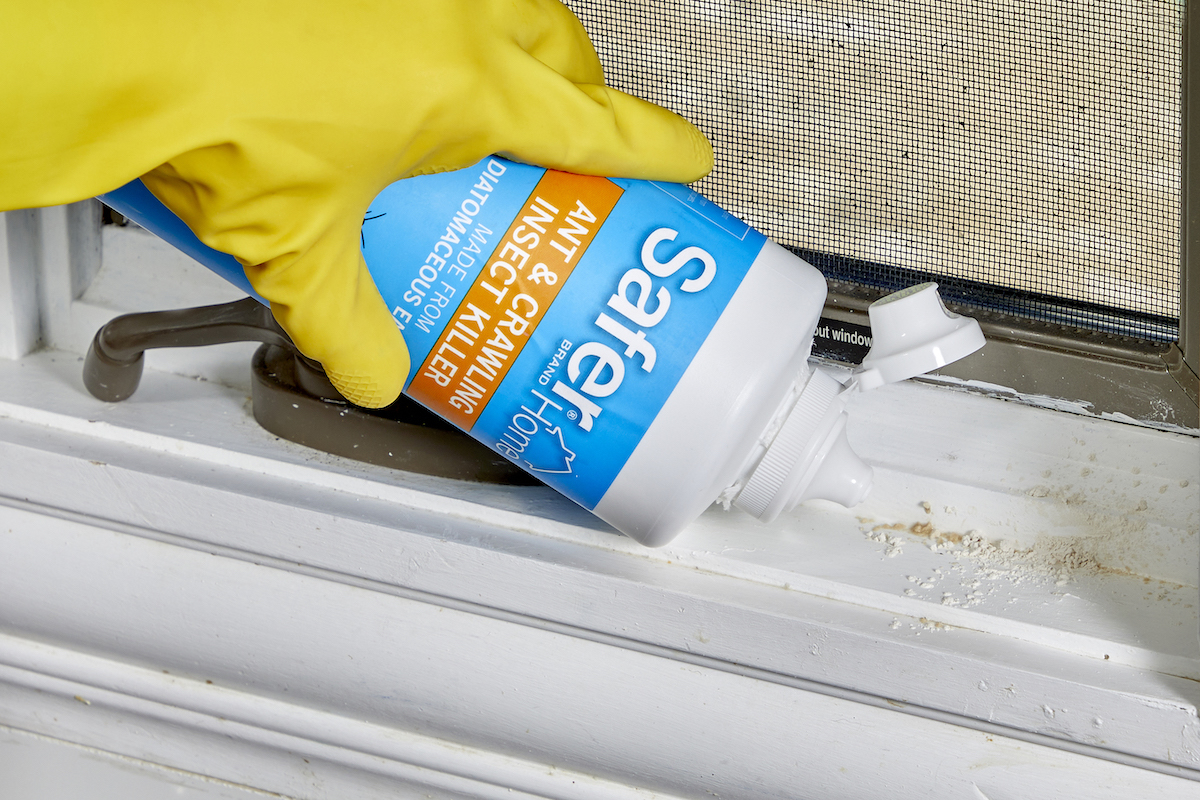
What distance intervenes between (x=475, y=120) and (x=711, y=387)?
0.12 metres

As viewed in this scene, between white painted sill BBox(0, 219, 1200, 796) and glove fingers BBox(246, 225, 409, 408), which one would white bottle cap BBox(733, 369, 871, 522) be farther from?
glove fingers BBox(246, 225, 409, 408)

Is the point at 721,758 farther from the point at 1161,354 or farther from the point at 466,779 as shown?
the point at 1161,354

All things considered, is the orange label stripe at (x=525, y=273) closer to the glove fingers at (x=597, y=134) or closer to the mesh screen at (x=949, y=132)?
the glove fingers at (x=597, y=134)

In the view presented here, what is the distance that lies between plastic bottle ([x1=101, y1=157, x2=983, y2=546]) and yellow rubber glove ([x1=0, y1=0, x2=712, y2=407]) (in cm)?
2

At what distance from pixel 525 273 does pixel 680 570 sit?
6.3 inches

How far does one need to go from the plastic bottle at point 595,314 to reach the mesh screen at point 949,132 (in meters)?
0.09

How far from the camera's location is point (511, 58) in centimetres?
27

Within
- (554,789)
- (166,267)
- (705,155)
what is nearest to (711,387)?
(705,155)

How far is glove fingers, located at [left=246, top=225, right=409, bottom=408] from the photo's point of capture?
0.26m

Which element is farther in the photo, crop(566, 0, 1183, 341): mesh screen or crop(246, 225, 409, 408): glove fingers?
crop(566, 0, 1183, 341): mesh screen

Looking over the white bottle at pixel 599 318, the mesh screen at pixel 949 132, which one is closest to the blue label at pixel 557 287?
the white bottle at pixel 599 318

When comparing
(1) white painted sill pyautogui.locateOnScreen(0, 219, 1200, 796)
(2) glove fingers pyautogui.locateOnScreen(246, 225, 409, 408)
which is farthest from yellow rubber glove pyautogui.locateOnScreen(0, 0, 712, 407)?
(1) white painted sill pyautogui.locateOnScreen(0, 219, 1200, 796)

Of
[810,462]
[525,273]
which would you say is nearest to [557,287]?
[525,273]

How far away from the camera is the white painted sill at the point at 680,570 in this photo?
35 cm
